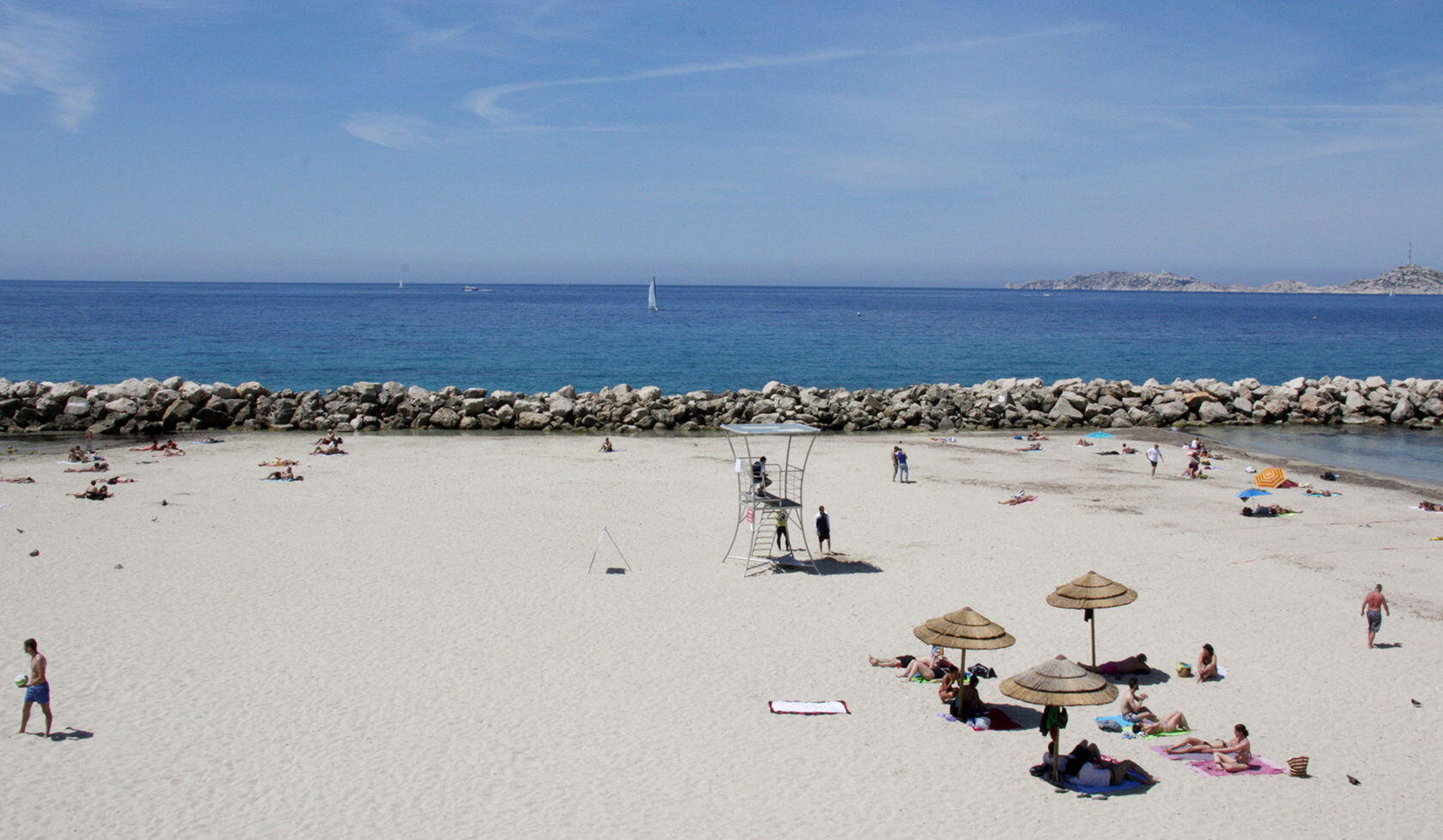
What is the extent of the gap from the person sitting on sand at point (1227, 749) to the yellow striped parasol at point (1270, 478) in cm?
1525

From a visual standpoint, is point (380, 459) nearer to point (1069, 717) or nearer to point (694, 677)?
point (694, 677)

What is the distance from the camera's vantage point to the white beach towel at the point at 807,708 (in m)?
11.0

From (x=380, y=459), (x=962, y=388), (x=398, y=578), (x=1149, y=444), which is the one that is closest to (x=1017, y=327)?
(x=962, y=388)

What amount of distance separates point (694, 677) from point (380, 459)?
18220 mm

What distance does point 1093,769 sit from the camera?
369 inches

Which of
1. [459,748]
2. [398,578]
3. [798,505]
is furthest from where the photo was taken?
→ [798,505]

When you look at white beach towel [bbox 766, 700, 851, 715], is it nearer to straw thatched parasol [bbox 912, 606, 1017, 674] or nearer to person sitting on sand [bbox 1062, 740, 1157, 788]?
straw thatched parasol [bbox 912, 606, 1017, 674]

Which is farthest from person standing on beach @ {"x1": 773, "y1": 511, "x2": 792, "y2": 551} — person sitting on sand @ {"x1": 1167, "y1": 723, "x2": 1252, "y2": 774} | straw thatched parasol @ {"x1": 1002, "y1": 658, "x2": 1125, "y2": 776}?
person sitting on sand @ {"x1": 1167, "y1": 723, "x2": 1252, "y2": 774}

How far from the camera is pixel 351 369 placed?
55.9 meters

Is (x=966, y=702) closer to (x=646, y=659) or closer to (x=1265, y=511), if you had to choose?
(x=646, y=659)

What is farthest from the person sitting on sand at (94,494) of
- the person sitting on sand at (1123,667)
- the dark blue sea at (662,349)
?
the dark blue sea at (662,349)

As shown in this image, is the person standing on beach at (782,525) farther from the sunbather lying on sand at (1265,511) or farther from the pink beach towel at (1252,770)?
the sunbather lying on sand at (1265,511)

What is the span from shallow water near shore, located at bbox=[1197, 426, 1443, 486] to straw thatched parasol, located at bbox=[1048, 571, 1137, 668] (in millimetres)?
19942

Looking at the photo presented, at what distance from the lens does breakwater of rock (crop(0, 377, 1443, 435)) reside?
33.5 m
